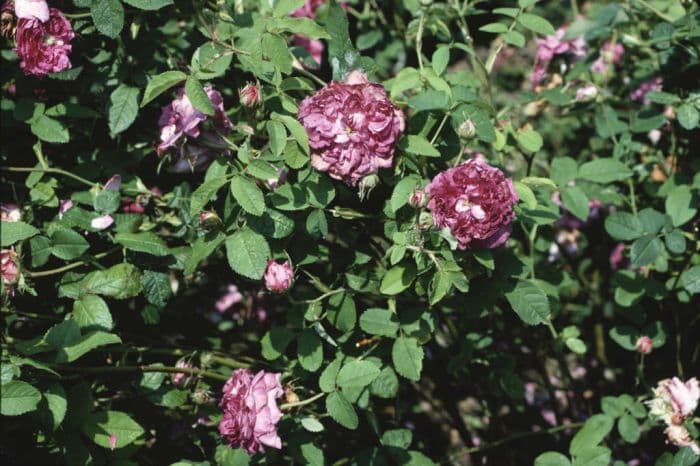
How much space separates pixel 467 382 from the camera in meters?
2.17

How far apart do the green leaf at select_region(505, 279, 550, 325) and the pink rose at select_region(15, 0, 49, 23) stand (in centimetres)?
118

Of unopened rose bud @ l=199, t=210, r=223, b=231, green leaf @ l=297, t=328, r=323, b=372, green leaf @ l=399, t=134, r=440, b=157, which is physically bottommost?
green leaf @ l=297, t=328, r=323, b=372

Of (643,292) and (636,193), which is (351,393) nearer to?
(643,292)

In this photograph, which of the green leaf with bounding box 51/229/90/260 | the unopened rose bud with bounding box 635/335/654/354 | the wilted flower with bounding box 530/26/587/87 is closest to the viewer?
the green leaf with bounding box 51/229/90/260

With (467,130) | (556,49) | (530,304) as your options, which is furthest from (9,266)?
(556,49)

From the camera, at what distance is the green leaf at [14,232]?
4.09 feet

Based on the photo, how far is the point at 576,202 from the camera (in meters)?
1.77

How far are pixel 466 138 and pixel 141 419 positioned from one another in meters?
1.04

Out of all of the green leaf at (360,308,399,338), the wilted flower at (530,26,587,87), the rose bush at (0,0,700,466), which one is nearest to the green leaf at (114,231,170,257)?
the rose bush at (0,0,700,466)

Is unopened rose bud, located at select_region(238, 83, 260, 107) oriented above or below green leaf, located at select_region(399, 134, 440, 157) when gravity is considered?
above

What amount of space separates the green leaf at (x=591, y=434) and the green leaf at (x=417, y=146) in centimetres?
88

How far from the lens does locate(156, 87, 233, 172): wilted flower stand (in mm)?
1399

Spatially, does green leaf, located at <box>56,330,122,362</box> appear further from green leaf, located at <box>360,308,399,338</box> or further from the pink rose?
the pink rose

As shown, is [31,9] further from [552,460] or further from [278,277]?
[552,460]
